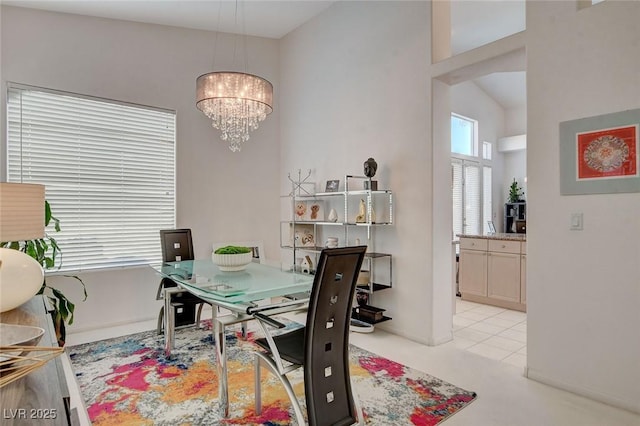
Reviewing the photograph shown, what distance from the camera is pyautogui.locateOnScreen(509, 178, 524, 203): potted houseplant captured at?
7.34 meters

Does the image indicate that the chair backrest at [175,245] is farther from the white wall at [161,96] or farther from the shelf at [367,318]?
the shelf at [367,318]

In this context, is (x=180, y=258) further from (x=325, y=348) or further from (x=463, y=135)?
(x=463, y=135)

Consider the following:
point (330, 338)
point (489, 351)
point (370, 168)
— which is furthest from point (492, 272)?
point (330, 338)

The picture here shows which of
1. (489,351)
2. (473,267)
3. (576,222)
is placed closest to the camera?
(576,222)

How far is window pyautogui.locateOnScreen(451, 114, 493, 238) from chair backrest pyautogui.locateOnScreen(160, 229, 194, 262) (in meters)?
4.64

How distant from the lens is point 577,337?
248cm

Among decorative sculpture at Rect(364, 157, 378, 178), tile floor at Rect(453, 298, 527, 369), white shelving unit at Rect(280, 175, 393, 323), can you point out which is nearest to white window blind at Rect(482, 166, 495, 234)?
tile floor at Rect(453, 298, 527, 369)

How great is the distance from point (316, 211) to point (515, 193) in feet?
15.9

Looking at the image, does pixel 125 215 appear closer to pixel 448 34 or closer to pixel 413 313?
pixel 413 313

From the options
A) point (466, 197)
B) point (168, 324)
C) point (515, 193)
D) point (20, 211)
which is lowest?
point (168, 324)

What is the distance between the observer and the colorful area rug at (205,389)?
2.23 m

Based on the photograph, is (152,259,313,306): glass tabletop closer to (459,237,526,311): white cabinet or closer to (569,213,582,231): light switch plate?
(569,213,582,231): light switch plate

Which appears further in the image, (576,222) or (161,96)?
(161,96)

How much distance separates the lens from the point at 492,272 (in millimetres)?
4742
